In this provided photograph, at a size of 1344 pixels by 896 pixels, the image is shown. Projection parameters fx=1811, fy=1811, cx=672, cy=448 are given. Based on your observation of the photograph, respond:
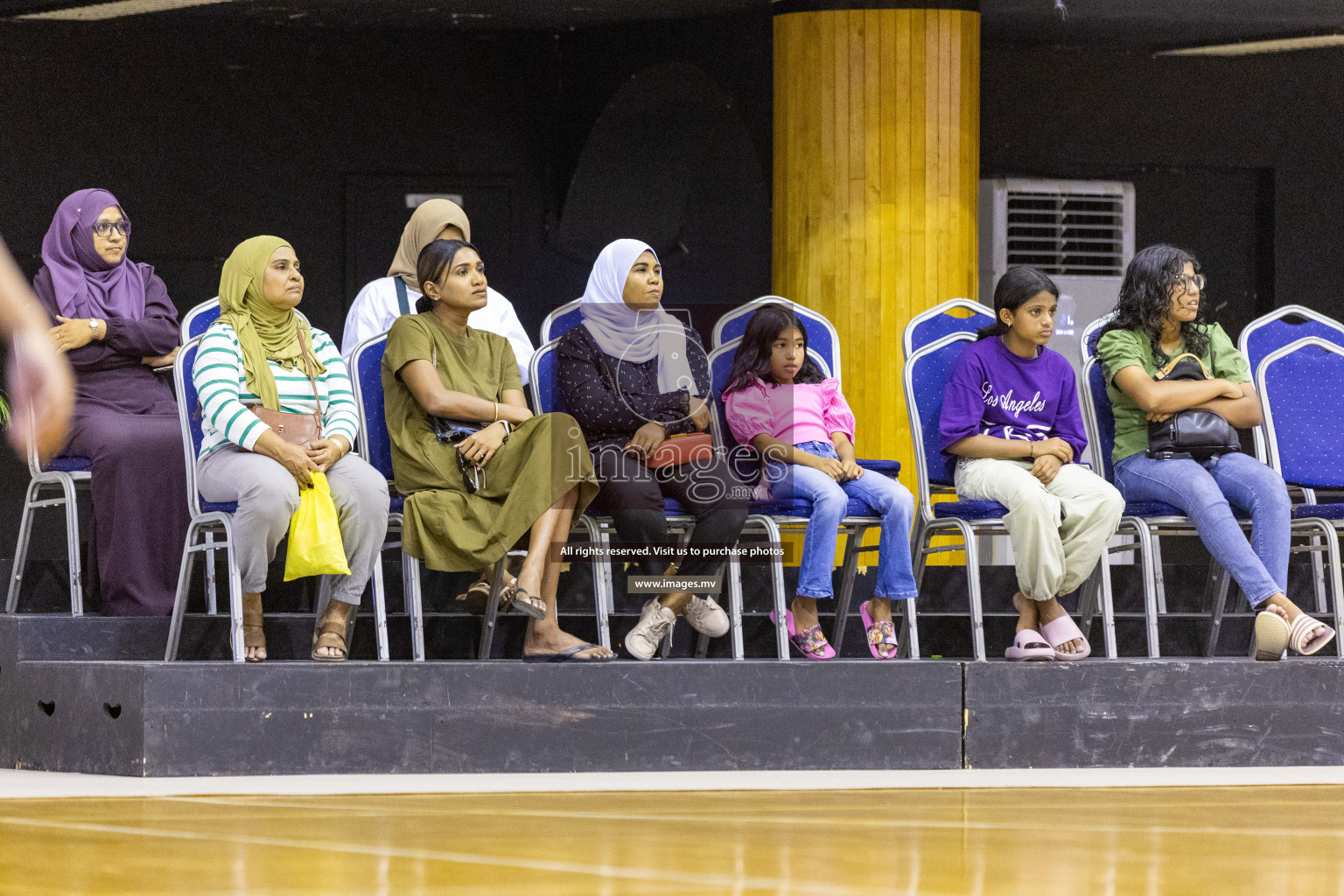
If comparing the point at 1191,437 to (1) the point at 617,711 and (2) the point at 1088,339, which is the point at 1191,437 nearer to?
(2) the point at 1088,339

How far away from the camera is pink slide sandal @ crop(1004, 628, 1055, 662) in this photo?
4.11m

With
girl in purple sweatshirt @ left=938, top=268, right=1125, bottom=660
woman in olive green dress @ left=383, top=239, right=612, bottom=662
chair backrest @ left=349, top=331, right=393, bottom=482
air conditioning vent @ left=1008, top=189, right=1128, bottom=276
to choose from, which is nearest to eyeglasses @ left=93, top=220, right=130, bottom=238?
chair backrest @ left=349, top=331, right=393, bottom=482

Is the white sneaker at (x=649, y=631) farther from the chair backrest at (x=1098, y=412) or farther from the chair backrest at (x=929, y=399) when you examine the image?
the chair backrest at (x=1098, y=412)

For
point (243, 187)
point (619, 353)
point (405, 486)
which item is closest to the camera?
point (405, 486)

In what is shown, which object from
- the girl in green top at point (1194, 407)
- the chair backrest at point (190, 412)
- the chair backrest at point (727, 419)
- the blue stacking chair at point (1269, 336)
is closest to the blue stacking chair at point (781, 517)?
the chair backrest at point (727, 419)

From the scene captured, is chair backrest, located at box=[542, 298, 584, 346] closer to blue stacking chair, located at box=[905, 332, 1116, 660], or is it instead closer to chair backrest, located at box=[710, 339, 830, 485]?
chair backrest, located at box=[710, 339, 830, 485]

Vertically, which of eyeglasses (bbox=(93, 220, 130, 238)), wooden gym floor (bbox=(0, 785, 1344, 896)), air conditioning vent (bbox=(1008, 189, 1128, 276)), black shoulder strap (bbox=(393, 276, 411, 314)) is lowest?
wooden gym floor (bbox=(0, 785, 1344, 896))

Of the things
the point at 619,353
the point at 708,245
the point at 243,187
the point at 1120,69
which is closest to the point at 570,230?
the point at 708,245

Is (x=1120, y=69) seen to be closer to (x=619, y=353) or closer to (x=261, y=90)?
(x=261, y=90)

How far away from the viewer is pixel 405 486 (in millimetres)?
4109

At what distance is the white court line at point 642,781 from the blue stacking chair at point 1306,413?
3.54 ft

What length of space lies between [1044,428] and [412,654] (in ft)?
5.45

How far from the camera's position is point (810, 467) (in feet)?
14.4

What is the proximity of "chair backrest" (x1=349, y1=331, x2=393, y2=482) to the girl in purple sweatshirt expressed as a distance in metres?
1.37
